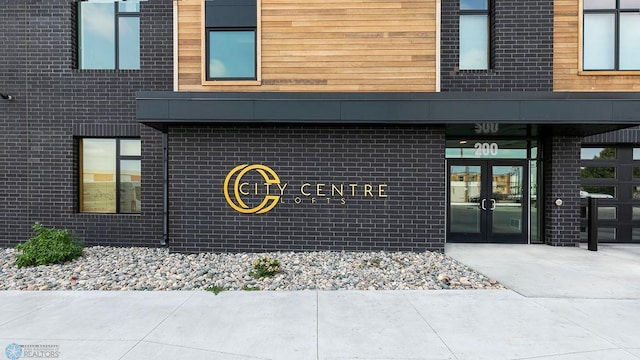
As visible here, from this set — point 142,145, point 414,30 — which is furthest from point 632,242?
point 142,145

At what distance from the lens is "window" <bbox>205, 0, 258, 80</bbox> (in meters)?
7.27

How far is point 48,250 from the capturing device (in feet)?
21.9

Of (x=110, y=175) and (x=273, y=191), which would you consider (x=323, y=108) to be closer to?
(x=273, y=191)

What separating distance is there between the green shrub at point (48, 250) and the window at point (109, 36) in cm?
433

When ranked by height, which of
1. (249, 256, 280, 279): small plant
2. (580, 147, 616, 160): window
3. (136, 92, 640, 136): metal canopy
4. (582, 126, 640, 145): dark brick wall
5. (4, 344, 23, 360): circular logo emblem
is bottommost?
(4, 344, 23, 360): circular logo emblem

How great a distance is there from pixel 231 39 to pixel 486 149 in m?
6.79

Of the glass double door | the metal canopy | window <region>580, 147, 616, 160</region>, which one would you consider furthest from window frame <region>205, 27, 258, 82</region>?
window <region>580, 147, 616, 160</region>

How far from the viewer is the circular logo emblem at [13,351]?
340 centimetres

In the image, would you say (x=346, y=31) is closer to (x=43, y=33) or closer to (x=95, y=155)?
(x=95, y=155)

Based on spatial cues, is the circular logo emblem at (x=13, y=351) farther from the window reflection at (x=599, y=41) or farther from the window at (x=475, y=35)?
the window reflection at (x=599, y=41)

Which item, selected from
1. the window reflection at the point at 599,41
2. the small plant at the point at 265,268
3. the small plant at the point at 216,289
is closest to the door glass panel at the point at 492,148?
the window reflection at the point at 599,41

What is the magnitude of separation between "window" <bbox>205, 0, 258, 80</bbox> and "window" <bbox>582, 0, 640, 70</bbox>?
303 inches

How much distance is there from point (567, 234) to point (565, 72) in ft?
12.7

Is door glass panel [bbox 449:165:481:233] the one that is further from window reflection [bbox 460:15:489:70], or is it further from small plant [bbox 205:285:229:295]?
small plant [bbox 205:285:229:295]
